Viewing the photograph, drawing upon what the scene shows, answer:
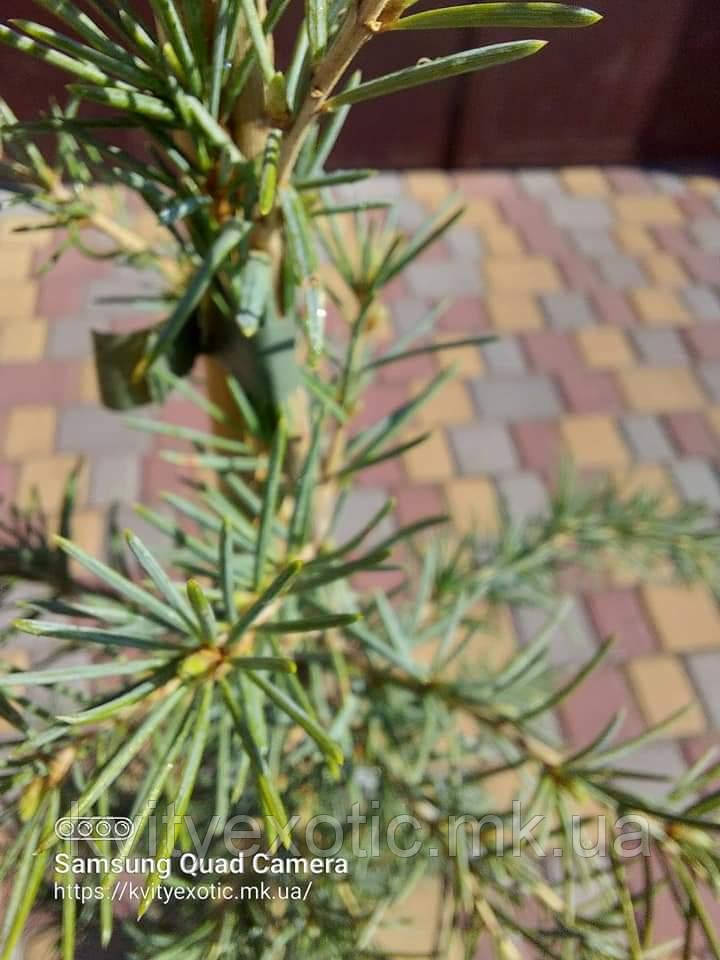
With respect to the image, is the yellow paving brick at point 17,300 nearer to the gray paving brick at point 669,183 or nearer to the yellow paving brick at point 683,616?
the yellow paving brick at point 683,616

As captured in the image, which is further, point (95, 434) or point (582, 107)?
point (582, 107)

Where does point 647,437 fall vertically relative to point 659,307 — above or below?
below

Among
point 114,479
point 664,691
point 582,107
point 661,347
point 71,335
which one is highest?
point 582,107

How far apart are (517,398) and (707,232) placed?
21.3 inches

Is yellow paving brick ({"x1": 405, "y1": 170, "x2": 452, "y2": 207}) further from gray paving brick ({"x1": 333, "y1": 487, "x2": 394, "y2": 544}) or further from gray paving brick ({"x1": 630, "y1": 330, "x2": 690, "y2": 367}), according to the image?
gray paving brick ({"x1": 333, "y1": 487, "x2": 394, "y2": 544})

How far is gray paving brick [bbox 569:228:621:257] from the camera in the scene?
1.24 metres

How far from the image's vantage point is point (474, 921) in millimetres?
314

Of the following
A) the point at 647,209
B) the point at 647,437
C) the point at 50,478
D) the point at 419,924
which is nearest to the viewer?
the point at 419,924

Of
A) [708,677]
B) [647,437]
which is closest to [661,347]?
[647,437]

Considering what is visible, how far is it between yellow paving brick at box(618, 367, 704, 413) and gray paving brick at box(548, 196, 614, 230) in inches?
13.1

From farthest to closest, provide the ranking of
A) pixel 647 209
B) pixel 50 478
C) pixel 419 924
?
pixel 647 209 < pixel 50 478 < pixel 419 924

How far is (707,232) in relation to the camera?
1289 millimetres

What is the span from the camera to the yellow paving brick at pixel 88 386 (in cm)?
98

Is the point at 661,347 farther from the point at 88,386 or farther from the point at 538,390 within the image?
the point at 88,386
